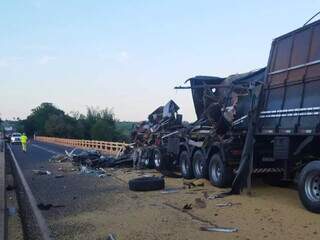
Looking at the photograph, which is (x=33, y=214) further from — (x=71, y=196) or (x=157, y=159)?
(x=157, y=159)

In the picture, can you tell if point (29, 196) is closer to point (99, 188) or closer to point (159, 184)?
point (99, 188)

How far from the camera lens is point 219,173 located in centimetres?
1498

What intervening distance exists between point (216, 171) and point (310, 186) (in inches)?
198

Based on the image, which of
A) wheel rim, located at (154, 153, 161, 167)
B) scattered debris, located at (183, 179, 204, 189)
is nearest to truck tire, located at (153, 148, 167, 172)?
wheel rim, located at (154, 153, 161, 167)

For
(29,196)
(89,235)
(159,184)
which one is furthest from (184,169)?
(89,235)

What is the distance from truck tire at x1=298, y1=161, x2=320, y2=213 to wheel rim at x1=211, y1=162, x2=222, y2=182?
14.8 ft

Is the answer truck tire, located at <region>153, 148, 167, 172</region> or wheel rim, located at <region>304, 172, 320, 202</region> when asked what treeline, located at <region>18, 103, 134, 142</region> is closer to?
truck tire, located at <region>153, 148, 167, 172</region>

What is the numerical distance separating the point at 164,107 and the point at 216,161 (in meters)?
8.68

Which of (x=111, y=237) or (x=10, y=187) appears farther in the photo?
(x=10, y=187)

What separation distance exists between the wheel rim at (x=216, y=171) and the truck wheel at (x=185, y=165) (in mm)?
2196

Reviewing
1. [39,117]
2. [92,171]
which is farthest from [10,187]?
[39,117]

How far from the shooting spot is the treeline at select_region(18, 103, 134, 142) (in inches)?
3760

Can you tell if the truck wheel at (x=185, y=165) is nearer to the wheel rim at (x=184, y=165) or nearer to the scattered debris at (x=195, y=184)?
the wheel rim at (x=184, y=165)

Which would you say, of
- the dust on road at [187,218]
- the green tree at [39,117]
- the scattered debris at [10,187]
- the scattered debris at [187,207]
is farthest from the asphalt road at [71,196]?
the green tree at [39,117]
